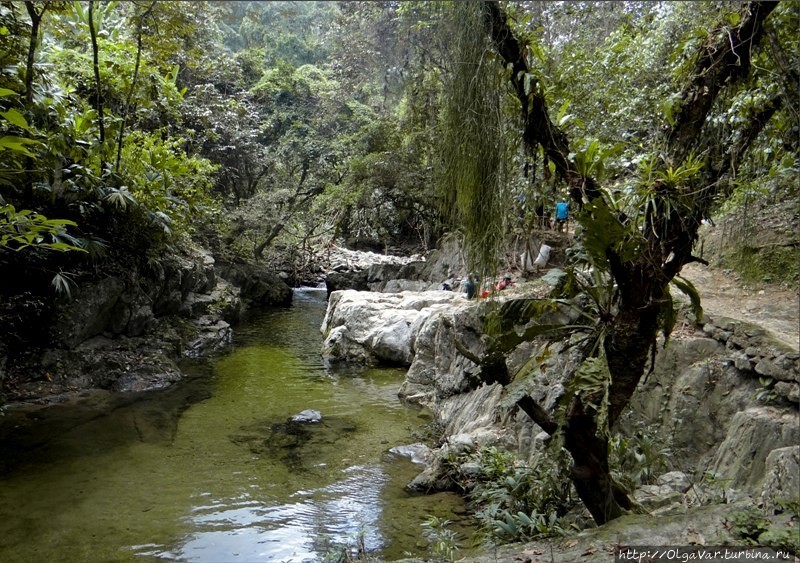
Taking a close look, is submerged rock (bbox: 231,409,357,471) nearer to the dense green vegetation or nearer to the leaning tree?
the dense green vegetation

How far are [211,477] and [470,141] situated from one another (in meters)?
4.63

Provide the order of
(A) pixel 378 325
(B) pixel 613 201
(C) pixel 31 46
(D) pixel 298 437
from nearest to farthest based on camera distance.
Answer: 1. (B) pixel 613 201
2. (C) pixel 31 46
3. (D) pixel 298 437
4. (A) pixel 378 325

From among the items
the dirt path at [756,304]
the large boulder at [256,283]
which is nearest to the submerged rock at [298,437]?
the dirt path at [756,304]

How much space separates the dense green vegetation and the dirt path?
0.32 meters

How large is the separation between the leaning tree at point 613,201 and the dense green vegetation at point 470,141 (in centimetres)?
1

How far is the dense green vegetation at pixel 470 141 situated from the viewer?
3.39 meters

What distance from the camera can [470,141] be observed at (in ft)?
11.7

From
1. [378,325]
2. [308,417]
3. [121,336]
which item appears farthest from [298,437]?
[378,325]

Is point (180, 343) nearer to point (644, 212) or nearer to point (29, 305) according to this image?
point (29, 305)

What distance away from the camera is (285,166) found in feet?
73.2

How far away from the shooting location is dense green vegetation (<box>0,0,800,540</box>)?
3.39 m

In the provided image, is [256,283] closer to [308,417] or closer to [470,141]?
[308,417]

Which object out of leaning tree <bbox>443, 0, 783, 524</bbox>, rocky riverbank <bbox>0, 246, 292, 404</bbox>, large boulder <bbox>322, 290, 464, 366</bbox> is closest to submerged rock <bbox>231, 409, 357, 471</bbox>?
rocky riverbank <bbox>0, 246, 292, 404</bbox>

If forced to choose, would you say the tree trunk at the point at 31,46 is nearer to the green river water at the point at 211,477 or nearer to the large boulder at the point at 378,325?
the green river water at the point at 211,477
